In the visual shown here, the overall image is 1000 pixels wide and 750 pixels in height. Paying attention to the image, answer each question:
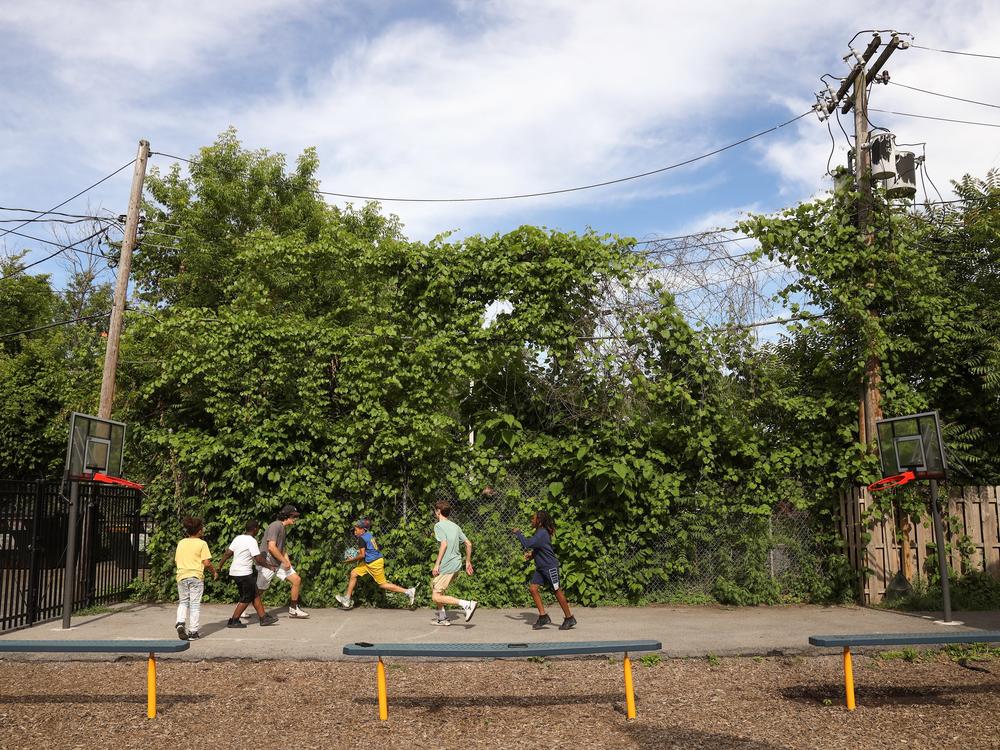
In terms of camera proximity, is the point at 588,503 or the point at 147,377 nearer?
the point at 588,503

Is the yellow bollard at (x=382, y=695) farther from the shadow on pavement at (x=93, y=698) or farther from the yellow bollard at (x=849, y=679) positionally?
the yellow bollard at (x=849, y=679)

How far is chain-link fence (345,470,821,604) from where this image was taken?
1191cm

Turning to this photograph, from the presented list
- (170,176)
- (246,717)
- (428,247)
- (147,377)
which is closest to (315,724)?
(246,717)

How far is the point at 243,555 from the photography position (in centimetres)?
1030

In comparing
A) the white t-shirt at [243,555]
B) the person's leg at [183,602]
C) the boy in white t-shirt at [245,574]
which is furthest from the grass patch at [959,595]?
the person's leg at [183,602]

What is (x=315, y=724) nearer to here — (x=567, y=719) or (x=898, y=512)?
(x=567, y=719)

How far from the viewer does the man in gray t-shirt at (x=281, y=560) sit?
35.3 feet

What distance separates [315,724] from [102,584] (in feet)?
24.6

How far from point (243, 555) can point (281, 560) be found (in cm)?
64

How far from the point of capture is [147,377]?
1522 cm

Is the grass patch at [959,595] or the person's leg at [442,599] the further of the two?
the grass patch at [959,595]

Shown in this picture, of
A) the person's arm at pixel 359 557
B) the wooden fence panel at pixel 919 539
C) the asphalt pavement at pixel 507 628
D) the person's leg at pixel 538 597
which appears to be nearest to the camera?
the asphalt pavement at pixel 507 628

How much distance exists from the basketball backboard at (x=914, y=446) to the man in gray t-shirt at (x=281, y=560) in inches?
331

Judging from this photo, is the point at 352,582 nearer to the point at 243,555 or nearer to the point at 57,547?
the point at 243,555
